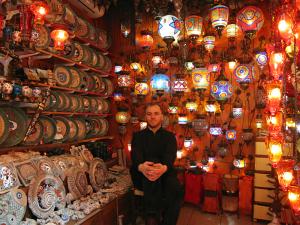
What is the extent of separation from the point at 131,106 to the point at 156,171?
111 inches

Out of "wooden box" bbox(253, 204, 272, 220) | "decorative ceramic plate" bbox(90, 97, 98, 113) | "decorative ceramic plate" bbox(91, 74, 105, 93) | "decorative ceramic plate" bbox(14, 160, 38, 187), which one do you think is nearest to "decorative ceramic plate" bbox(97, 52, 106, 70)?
"decorative ceramic plate" bbox(91, 74, 105, 93)

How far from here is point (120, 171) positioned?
13.9 feet

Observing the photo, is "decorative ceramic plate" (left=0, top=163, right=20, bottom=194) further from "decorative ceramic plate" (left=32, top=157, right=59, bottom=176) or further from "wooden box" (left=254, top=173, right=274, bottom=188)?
"wooden box" (left=254, top=173, right=274, bottom=188)

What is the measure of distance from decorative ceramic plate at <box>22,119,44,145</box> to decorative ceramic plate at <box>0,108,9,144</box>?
0.36 meters

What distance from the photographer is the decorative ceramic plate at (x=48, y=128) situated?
130 inches

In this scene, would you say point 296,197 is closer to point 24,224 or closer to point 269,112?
point 269,112

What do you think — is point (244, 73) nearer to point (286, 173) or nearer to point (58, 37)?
point (286, 173)

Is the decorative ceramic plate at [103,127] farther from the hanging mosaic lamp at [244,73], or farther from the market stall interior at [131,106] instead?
the hanging mosaic lamp at [244,73]

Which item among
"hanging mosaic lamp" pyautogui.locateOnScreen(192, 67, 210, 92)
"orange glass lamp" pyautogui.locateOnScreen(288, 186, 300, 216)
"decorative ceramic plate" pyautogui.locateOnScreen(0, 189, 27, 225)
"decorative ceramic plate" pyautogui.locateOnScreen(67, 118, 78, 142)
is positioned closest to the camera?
"orange glass lamp" pyautogui.locateOnScreen(288, 186, 300, 216)

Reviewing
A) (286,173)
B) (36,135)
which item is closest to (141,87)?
(36,135)

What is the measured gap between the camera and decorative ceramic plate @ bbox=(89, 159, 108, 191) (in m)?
3.34

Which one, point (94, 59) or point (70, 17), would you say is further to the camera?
point (94, 59)

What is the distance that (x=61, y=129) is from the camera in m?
3.65

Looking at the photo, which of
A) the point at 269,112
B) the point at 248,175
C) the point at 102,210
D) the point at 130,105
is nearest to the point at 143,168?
the point at 102,210
